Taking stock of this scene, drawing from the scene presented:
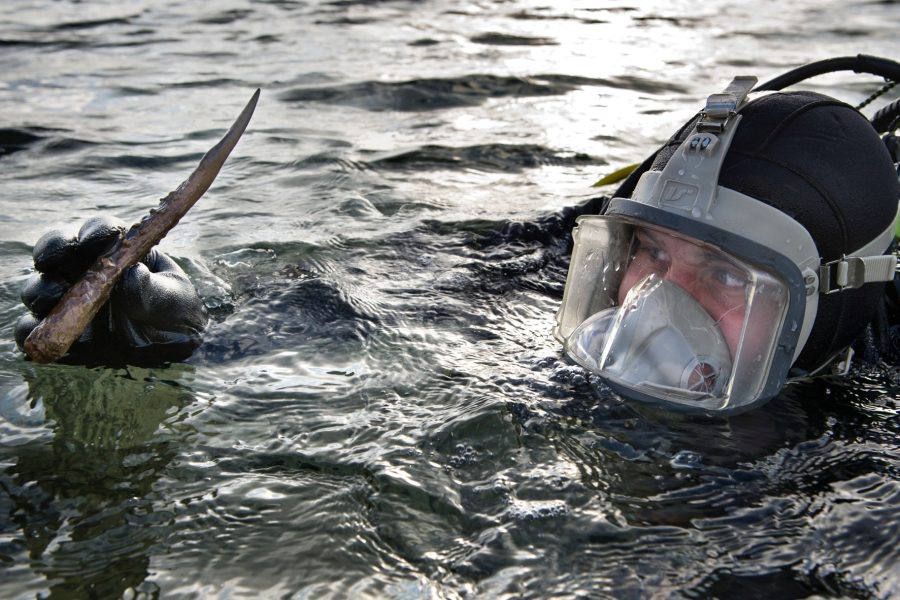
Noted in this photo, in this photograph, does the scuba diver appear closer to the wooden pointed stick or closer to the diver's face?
the diver's face

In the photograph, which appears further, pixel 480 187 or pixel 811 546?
pixel 480 187

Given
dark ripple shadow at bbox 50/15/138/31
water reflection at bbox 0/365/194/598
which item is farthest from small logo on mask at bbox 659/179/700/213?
dark ripple shadow at bbox 50/15/138/31

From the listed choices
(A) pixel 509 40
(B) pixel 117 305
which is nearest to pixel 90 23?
(A) pixel 509 40

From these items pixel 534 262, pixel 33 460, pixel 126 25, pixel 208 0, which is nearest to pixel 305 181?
pixel 534 262

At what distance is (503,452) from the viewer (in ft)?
8.96

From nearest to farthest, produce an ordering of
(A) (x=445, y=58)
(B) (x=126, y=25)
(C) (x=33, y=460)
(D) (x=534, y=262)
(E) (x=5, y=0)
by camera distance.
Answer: (C) (x=33, y=460) < (D) (x=534, y=262) < (A) (x=445, y=58) < (B) (x=126, y=25) < (E) (x=5, y=0)

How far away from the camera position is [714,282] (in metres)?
2.82

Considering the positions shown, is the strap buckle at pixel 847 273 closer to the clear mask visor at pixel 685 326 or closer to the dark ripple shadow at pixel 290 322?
the clear mask visor at pixel 685 326

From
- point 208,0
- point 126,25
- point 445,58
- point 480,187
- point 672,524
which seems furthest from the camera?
point 208,0

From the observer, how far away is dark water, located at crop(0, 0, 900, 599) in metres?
2.26

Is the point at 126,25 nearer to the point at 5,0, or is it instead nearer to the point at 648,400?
the point at 5,0

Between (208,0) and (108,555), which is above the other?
(208,0)

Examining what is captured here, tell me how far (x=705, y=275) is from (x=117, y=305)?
1.96 m

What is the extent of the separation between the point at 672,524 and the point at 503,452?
1.78ft
